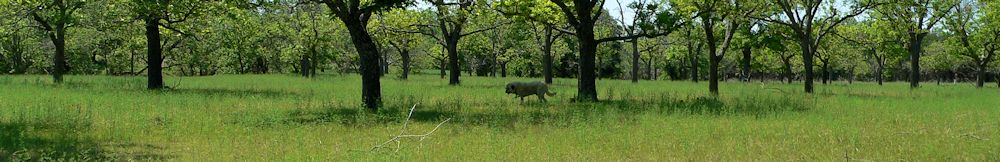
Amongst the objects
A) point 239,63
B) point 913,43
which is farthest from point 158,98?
point 239,63

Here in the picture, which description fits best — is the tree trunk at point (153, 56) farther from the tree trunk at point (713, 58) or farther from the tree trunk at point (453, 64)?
the tree trunk at point (713, 58)

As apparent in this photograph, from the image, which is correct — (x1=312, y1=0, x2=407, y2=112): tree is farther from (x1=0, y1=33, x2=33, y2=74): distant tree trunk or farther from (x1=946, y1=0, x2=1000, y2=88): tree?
(x1=0, y1=33, x2=33, y2=74): distant tree trunk

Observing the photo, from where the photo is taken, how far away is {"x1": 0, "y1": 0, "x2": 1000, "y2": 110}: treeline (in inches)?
717

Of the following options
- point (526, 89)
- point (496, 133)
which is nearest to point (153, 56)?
point (526, 89)

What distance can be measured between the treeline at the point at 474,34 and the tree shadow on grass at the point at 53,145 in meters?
1.63

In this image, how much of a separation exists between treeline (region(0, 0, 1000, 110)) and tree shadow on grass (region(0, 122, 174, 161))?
1628mm

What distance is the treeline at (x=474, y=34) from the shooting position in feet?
59.7

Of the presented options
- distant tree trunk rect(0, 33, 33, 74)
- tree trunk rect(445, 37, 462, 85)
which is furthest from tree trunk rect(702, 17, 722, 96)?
distant tree trunk rect(0, 33, 33, 74)

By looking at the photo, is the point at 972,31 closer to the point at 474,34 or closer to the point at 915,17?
the point at 915,17

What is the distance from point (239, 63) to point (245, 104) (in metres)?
54.0

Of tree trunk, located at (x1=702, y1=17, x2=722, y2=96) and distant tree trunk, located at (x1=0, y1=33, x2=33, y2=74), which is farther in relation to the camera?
distant tree trunk, located at (x1=0, y1=33, x2=33, y2=74)

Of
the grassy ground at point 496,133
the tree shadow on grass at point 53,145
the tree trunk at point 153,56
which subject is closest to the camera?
the tree shadow on grass at point 53,145

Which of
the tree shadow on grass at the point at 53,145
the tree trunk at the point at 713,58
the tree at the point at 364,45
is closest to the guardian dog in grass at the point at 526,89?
the tree at the point at 364,45

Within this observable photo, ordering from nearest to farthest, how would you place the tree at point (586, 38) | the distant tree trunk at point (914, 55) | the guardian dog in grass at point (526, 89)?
the guardian dog in grass at point (526, 89) < the tree at point (586, 38) < the distant tree trunk at point (914, 55)
